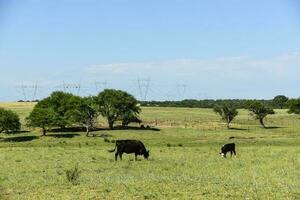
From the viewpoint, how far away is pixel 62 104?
9619cm

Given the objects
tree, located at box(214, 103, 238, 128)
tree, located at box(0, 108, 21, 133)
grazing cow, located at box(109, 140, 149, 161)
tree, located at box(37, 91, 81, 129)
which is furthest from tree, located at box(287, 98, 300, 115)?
grazing cow, located at box(109, 140, 149, 161)

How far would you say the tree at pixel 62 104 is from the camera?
289ft

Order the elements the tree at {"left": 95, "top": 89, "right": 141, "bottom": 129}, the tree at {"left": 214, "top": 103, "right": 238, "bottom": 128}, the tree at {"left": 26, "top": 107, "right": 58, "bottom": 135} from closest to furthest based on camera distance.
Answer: the tree at {"left": 26, "top": 107, "right": 58, "bottom": 135}
the tree at {"left": 95, "top": 89, "right": 141, "bottom": 129}
the tree at {"left": 214, "top": 103, "right": 238, "bottom": 128}

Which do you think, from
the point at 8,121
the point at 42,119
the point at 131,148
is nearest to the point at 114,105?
the point at 42,119

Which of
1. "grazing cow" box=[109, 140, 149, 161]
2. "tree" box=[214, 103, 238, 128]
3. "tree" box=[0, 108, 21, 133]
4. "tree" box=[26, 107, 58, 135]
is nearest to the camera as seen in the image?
"grazing cow" box=[109, 140, 149, 161]

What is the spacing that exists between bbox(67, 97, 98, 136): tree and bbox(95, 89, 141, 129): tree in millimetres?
4591

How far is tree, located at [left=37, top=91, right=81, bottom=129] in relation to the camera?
3469 inches

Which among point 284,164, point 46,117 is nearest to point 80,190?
point 284,164

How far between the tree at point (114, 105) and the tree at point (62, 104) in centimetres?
579

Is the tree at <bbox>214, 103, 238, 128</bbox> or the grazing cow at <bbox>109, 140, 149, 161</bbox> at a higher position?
the tree at <bbox>214, 103, 238, 128</bbox>

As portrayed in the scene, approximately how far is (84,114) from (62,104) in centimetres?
892

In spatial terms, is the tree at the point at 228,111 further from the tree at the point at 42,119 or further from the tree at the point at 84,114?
the tree at the point at 42,119

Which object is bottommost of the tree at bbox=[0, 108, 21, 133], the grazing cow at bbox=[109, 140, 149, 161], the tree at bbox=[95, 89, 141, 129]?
the grazing cow at bbox=[109, 140, 149, 161]

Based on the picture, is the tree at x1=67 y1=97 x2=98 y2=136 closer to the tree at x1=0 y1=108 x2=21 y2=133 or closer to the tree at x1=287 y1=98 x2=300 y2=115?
the tree at x1=0 y1=108 x2=21 y2=133
